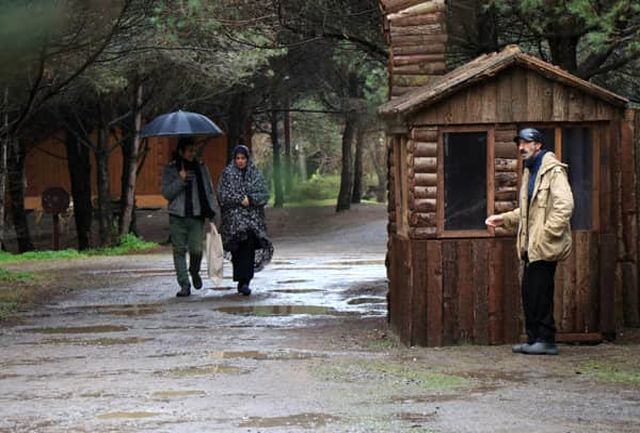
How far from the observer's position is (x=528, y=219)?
10.4 m

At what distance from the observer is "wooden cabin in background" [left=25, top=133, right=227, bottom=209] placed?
42.6 metres

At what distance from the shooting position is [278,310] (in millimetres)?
14250

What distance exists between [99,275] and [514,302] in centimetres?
1018

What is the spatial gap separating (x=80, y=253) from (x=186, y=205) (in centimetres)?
1153

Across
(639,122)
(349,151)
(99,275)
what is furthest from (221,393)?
(349,151)

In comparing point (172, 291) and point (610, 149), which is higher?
point (610, 149)

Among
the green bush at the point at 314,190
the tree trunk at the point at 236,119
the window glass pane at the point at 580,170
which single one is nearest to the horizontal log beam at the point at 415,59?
the window glass pane at the point at 580,170

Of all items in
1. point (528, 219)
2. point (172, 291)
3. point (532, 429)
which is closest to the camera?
point (532, 429)

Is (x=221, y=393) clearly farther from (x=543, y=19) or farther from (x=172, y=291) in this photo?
(x=172, y=291)

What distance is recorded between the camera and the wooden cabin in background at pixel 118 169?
42594mm

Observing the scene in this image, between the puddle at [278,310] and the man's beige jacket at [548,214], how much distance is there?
13.4ft

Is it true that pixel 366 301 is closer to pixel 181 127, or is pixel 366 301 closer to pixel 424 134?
pixel 181 127

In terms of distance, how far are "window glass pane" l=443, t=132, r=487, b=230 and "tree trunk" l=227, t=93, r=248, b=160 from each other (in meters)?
26.1

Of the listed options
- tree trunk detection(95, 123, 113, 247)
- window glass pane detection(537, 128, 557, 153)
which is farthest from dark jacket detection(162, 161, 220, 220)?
tree trunk detection(95, 123, 113, 247)
